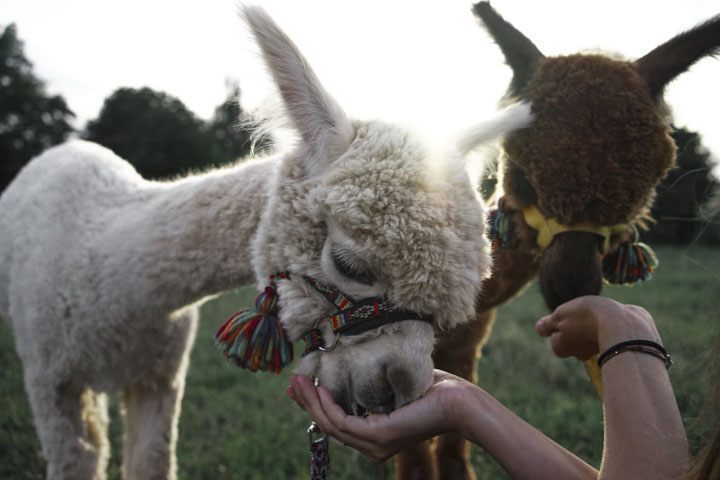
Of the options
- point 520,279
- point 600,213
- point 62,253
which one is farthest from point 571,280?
point 62,253

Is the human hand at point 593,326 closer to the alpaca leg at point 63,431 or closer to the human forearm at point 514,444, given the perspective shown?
the human forearm at point 514,444

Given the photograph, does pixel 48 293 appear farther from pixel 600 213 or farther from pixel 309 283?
pixel 600 213

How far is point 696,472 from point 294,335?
1047mm

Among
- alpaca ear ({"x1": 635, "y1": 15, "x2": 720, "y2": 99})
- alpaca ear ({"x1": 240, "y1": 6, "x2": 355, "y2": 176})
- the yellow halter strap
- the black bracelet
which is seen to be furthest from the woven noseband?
alpaca ear ({"x1": 635, "y1": 15, "x2": 720, "y2": 99})

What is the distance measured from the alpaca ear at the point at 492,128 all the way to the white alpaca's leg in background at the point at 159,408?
1.58 metres

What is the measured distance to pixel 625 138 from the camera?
1.81 metres

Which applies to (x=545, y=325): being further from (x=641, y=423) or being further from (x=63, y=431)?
(x=63, y=431)

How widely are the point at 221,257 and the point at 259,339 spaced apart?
1.97 feet

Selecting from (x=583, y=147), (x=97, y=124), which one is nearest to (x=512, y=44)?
(x=583, y=147)

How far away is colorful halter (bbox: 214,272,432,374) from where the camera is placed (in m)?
1.39

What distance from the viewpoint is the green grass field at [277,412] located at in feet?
10.3

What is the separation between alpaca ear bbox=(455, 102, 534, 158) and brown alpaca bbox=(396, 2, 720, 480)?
16cm

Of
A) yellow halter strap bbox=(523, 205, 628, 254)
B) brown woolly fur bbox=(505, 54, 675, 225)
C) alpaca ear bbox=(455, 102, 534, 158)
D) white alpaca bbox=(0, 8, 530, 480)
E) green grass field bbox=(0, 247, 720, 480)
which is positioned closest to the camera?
white alpaca bbox=(0, 8, 530, 480)

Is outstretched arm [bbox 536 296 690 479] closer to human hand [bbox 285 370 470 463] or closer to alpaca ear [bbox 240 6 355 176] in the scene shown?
human hand [bbox 285 370 470 463]
